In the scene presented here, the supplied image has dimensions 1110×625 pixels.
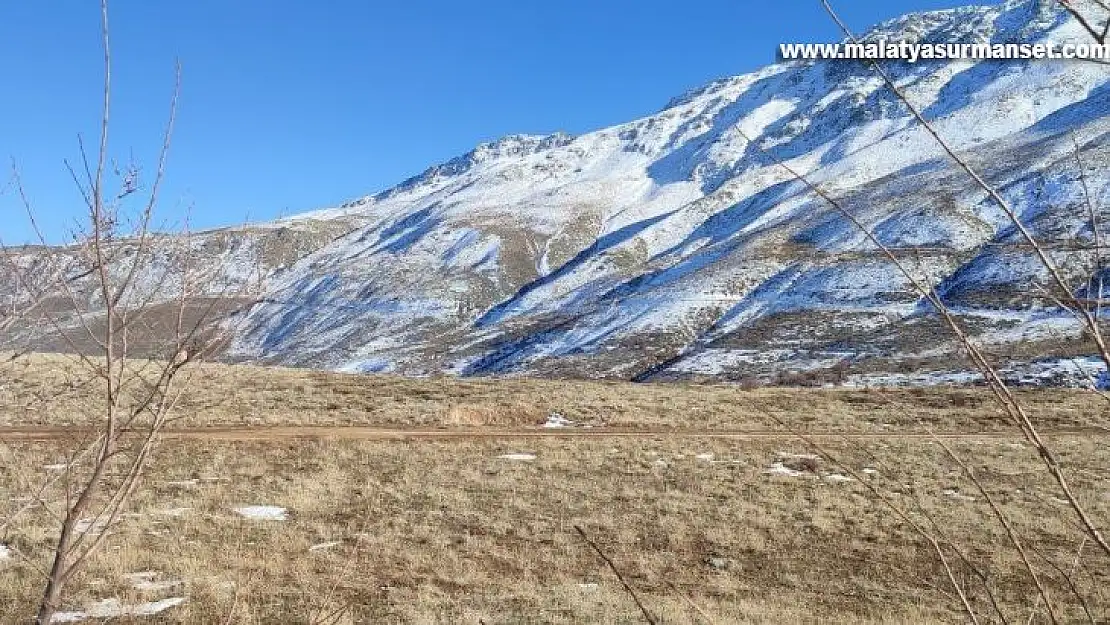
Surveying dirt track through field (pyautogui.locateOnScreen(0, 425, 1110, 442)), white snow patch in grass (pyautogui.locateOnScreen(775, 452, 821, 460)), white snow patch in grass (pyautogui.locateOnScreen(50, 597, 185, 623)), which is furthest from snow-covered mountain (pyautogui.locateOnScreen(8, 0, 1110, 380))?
white snow patch in grass (pyautogui.locateOnScreen(50, 597, 185, 623))

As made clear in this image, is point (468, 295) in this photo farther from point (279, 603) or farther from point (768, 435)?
point (279, 603)

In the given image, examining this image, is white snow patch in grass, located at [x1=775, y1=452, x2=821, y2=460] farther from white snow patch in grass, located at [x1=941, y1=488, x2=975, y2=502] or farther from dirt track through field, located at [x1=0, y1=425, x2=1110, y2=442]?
white snow patch in grass, located at [x1=941, y1=488, x2=975, y2=502]

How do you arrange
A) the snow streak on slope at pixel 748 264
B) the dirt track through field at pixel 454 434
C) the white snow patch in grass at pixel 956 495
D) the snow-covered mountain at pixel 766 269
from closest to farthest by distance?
1. the white snow patch in grass at pixel 956 495
2. the dirt track through field at pixel 454 434
3. the snow-covered mountain at pixel 766 269
4. the snow streak on slope at pixel 748 264

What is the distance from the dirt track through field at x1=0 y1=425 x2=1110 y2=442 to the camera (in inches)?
859

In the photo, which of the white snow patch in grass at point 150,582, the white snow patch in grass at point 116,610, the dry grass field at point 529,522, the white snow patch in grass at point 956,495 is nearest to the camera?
the white snow patch in grass at point 116,610

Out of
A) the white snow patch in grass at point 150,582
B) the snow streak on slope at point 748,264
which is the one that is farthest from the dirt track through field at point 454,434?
the snow streak on slope at point 748,264

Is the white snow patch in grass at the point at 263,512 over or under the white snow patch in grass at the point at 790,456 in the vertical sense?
over

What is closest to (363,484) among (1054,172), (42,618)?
(42,618)

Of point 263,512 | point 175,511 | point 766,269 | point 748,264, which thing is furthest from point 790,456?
point 748,264

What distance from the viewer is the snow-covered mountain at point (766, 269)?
84.6 meters

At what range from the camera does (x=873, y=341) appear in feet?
273

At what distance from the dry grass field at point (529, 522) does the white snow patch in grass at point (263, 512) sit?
0.16 m

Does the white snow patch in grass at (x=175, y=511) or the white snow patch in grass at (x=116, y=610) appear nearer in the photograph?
the white snow patch in grass at (x=116, y=610)

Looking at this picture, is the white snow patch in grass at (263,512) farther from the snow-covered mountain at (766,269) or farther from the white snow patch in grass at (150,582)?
the snow-covered mountain at (766,269)
